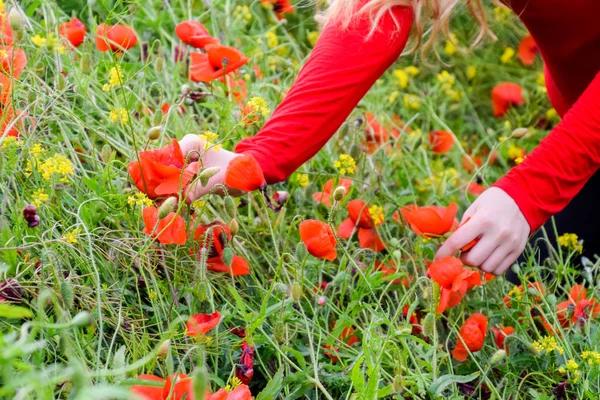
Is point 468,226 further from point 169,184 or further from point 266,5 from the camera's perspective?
point 266,5

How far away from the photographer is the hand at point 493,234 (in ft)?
3.64

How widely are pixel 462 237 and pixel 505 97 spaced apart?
125 centimetres

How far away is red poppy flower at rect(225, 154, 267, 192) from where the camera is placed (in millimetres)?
1049

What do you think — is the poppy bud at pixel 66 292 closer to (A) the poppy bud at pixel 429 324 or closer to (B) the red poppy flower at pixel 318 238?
(B) the red poppy flower at pixel 318 238

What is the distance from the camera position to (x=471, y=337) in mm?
1129

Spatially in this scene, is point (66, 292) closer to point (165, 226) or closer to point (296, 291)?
point (165, 226)

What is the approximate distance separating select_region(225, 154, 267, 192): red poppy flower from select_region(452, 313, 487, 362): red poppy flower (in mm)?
341

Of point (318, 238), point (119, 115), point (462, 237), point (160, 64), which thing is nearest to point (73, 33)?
point (160, 64)

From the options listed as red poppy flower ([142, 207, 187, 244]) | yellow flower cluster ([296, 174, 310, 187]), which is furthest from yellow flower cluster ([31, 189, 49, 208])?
yellow flower cluster ([296, 174, 310, 187])

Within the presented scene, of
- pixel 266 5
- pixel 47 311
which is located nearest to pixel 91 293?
pixel 47 311

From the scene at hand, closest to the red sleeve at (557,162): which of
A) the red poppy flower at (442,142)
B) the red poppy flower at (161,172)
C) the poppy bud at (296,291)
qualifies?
the poppy bud at (296,291)

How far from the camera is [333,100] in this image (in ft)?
3.92

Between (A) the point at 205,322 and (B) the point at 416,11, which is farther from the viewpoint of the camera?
(B) the point at 416,11

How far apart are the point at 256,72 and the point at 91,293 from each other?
2.69 feet
